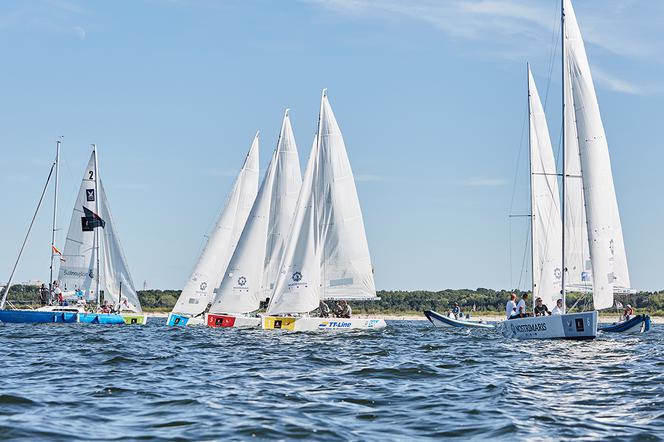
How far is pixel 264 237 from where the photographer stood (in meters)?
51.6

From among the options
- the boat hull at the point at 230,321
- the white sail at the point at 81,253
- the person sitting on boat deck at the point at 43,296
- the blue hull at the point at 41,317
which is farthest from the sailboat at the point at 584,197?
the white sail at the point at 81,253

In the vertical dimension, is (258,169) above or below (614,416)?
above

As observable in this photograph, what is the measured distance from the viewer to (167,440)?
46.1 feet

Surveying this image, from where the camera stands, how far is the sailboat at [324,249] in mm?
44812

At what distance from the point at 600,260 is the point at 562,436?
26.5 m

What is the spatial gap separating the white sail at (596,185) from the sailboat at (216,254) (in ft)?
74.8

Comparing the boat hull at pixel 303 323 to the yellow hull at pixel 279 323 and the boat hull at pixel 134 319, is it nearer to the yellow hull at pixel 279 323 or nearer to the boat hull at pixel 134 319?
the yellow hull at pixel 279 323

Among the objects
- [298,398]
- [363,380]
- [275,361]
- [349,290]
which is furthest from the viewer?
[349,290]

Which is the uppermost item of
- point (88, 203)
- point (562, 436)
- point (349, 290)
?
point (88, 203)

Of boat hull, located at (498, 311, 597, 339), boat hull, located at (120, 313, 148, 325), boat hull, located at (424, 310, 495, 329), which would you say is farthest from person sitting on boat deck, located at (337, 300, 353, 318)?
boat hull, located at (120, 313, 148, 325)

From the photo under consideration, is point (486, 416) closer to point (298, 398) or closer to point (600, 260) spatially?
point (298, 398)

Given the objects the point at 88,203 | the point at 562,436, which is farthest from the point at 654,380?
the point at 88,203

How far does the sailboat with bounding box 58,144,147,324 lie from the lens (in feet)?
219

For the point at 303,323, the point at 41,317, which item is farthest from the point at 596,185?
the point at 41,317
